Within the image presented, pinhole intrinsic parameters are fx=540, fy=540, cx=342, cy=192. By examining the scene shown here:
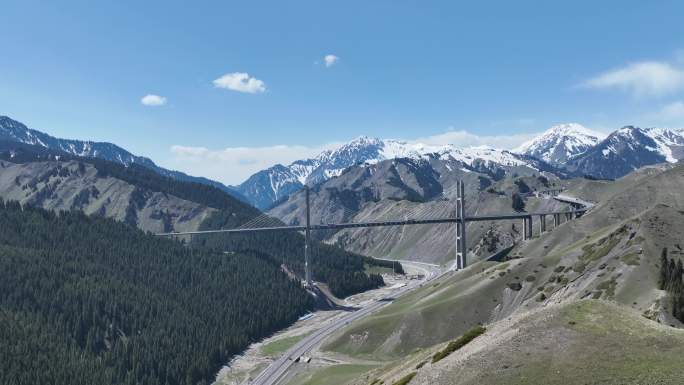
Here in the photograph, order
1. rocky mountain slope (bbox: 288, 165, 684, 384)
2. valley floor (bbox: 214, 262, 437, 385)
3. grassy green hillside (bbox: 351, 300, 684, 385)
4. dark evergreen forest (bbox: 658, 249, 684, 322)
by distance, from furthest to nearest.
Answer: valley floor (bbox: 214, 262, 437, 385) → dark evergreen forest (bbox: 658, 249, 684, 322) → rocky mountain slope (bbox: 288, 165, 684, 384) → grassy green hillside (bbox: 351, 300, 684, 385)

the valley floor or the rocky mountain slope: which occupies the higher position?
the rocky mountain slope

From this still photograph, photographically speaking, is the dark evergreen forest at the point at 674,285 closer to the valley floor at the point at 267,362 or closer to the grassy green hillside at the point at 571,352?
the grassy green hillside at the point at 571,352

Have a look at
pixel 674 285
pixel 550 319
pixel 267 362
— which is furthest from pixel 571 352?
pixel 267 362

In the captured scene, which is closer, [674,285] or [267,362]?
[674,285]

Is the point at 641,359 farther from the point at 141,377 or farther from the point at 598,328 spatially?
the point at 141,377

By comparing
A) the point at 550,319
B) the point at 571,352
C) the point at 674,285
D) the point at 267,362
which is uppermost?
the point at 550,319

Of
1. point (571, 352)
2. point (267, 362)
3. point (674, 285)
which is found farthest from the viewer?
point (267, 362)

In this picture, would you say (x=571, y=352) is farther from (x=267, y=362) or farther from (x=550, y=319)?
(x=267, y=362)

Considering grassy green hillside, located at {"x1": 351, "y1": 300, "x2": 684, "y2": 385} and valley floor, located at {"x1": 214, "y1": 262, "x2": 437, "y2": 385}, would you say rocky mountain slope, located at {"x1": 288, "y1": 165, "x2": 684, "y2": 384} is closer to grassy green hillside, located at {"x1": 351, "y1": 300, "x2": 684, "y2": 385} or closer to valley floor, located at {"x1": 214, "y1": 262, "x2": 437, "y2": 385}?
grassy green hillside, located at {"x1": 351, "y1": 300, "x2": 684, "y2": 385}

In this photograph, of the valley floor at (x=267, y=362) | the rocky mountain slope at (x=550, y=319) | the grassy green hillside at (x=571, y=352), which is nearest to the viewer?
the grassy green hillside at (x=571, y=352)

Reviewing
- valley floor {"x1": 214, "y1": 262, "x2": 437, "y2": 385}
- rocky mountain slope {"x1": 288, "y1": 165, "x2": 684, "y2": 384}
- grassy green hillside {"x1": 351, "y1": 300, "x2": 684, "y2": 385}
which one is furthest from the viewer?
valley floor {"x1": 214, "y1": 262, "x2": 437, "y2": 385}

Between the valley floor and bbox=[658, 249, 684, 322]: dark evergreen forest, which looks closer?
bbox=[658, 249, 684, 322]: dark evergreen forest

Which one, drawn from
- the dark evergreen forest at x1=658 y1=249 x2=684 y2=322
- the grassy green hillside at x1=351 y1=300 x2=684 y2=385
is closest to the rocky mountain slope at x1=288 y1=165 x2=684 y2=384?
the grassy green hillside at x1=351 y1=300 x2=684 y2=385

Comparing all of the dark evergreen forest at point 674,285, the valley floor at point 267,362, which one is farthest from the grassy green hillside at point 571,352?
the valley floor at point 267,362
